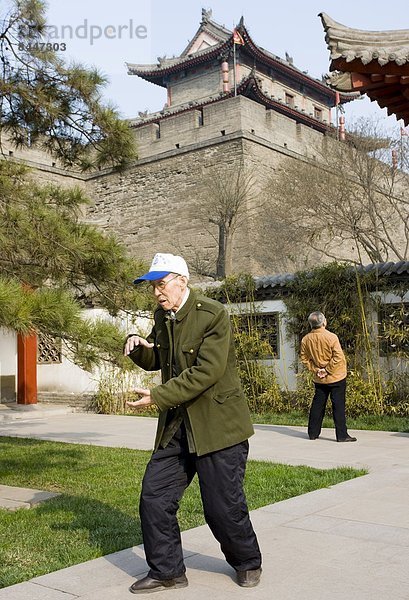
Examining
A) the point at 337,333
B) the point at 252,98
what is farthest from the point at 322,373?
the point at 252,98

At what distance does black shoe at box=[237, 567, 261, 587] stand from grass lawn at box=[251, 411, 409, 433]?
563 centimetres

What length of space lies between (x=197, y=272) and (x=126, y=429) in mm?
12843

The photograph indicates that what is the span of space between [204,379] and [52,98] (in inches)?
141

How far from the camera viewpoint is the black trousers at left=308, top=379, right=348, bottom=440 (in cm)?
757

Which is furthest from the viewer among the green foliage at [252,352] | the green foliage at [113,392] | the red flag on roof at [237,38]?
the red flag on roof at [237,38]

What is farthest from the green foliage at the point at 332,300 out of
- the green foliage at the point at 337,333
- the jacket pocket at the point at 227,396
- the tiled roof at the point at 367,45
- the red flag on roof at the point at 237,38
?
the red flag on roof at the point at 237,38

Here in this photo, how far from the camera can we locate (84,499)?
4941 millimetres

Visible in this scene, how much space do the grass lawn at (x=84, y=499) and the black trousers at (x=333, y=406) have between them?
5.38ft

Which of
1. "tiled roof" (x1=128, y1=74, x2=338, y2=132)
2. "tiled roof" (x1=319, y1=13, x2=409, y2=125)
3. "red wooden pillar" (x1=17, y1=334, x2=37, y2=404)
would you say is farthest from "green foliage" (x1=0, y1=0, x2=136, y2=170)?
"tiled roof" (x1=128, y1=74, x2=338, y2=132)

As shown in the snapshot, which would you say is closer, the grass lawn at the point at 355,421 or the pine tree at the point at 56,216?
the pine tree at the point at 56,216

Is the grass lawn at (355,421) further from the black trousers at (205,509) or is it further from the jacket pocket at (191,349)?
the jacket pocket at (191,349)

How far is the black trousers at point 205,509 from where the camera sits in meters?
2.98

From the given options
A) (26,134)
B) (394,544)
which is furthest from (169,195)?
(394,544)

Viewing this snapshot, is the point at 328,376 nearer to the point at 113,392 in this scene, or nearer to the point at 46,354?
the point at 113,392
